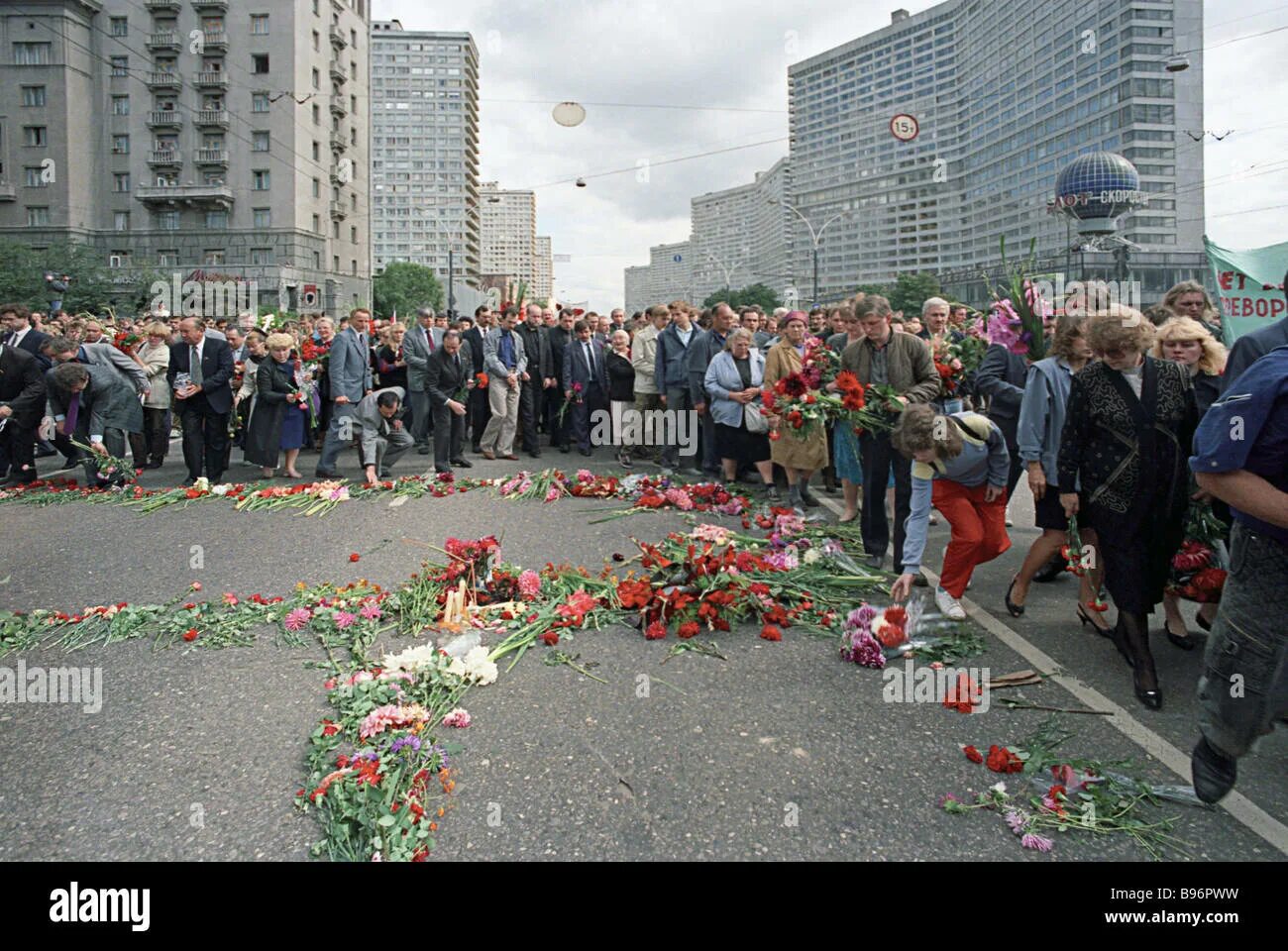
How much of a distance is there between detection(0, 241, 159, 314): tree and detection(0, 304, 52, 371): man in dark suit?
40720 mm

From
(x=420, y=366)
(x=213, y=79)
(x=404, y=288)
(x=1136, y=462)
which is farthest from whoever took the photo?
(x=404, y=288)

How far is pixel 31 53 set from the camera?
65.6 meters

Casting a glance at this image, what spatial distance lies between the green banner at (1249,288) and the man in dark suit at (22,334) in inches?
539

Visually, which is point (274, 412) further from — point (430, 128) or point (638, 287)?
point (638, 287)

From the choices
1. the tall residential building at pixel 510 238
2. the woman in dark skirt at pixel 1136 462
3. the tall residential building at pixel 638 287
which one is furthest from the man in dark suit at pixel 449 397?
the tall residential building at pixel 510 238

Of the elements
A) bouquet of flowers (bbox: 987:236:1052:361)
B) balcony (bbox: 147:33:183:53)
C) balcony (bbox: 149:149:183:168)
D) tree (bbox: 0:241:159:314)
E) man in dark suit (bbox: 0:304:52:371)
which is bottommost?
bouquet of flowers (bbox: 987:236:1052:361)

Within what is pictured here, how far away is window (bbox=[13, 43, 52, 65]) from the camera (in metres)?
65.4

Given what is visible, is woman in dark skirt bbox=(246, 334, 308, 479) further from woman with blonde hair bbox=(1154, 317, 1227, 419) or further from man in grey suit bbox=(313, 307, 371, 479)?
woman with blonde hair bbox=(1154, 317, 1227, 419)

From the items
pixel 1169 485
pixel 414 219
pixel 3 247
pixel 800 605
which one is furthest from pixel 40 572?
pixel 414 219

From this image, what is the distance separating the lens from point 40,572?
7691 mm

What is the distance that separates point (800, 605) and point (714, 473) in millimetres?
6237

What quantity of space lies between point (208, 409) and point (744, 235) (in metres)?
115

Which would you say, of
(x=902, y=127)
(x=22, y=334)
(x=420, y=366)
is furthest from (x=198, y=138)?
(x=420, y=366)

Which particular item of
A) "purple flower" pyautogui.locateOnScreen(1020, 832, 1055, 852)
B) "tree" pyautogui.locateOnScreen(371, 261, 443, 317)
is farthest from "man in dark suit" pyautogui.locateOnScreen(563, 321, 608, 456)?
"tree" pyautogui.locateOnScreen(371, 261, 443, 317)
